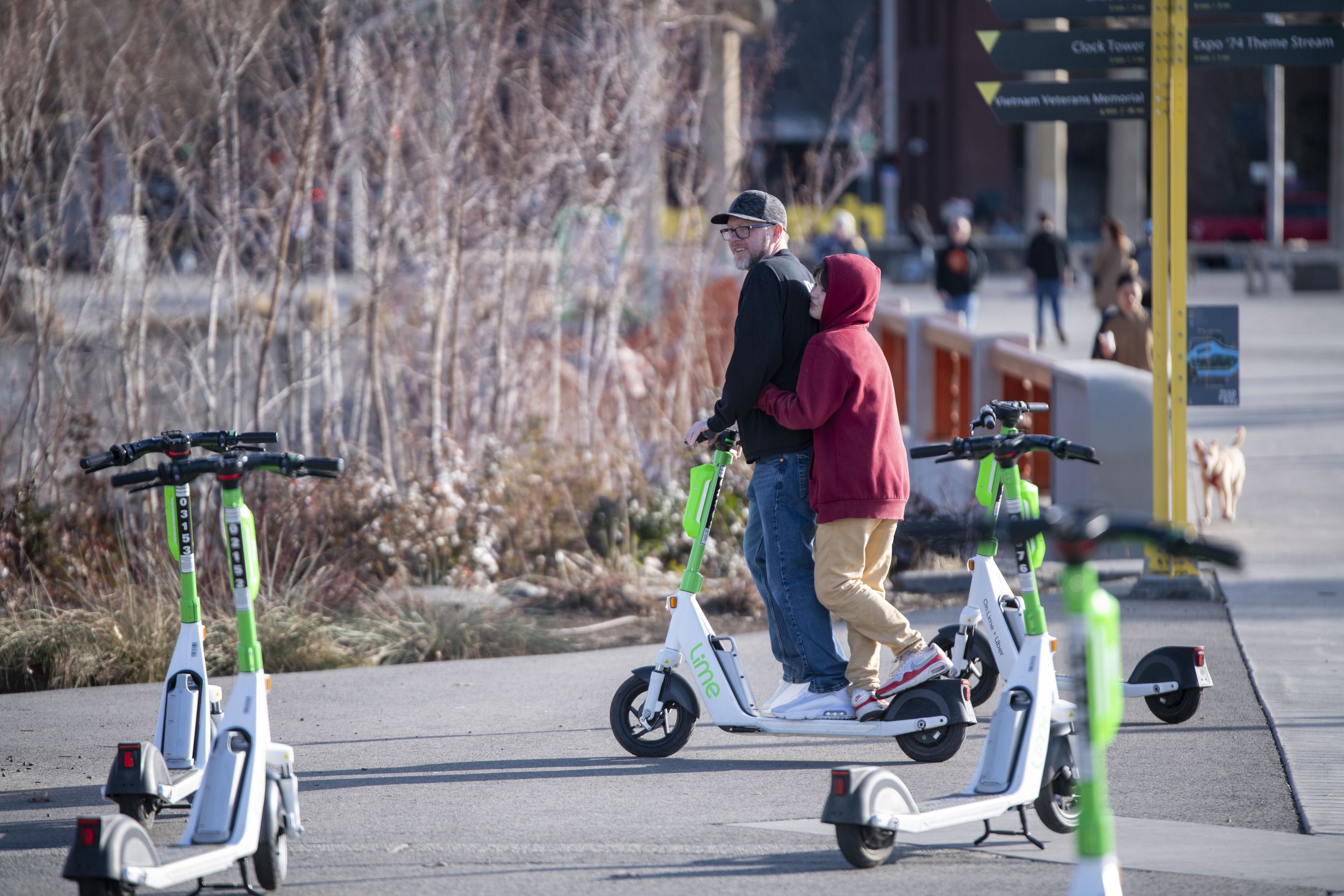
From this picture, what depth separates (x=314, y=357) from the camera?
34.2ft

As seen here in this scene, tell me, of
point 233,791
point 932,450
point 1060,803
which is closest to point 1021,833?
point 1060,803

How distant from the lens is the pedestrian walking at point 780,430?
5.55 metres

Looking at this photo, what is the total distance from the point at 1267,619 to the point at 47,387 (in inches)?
283

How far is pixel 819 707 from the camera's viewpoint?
18.3 feet

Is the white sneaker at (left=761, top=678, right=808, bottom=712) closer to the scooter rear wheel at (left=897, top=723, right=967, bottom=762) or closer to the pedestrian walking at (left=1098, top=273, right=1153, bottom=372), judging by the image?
the scooter rear wheel at (left=897, top=723, right=967, bottom=762)

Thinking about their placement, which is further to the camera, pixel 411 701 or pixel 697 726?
pixel 411 701

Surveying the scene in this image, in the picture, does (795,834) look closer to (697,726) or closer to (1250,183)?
(697,726)

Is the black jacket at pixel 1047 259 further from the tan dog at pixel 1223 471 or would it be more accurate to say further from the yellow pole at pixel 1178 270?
the yellow pole at pixel 1178 270

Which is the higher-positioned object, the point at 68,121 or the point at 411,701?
the point at 68,121

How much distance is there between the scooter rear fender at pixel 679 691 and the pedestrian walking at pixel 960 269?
561 inches

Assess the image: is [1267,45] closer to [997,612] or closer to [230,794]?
[997,612]

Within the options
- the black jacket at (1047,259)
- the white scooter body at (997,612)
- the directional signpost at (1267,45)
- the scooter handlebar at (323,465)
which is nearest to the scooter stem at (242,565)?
the scooter handlebar at (323,465)

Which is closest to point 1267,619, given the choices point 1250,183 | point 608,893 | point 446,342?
point 608,893

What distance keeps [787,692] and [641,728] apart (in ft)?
1.93
